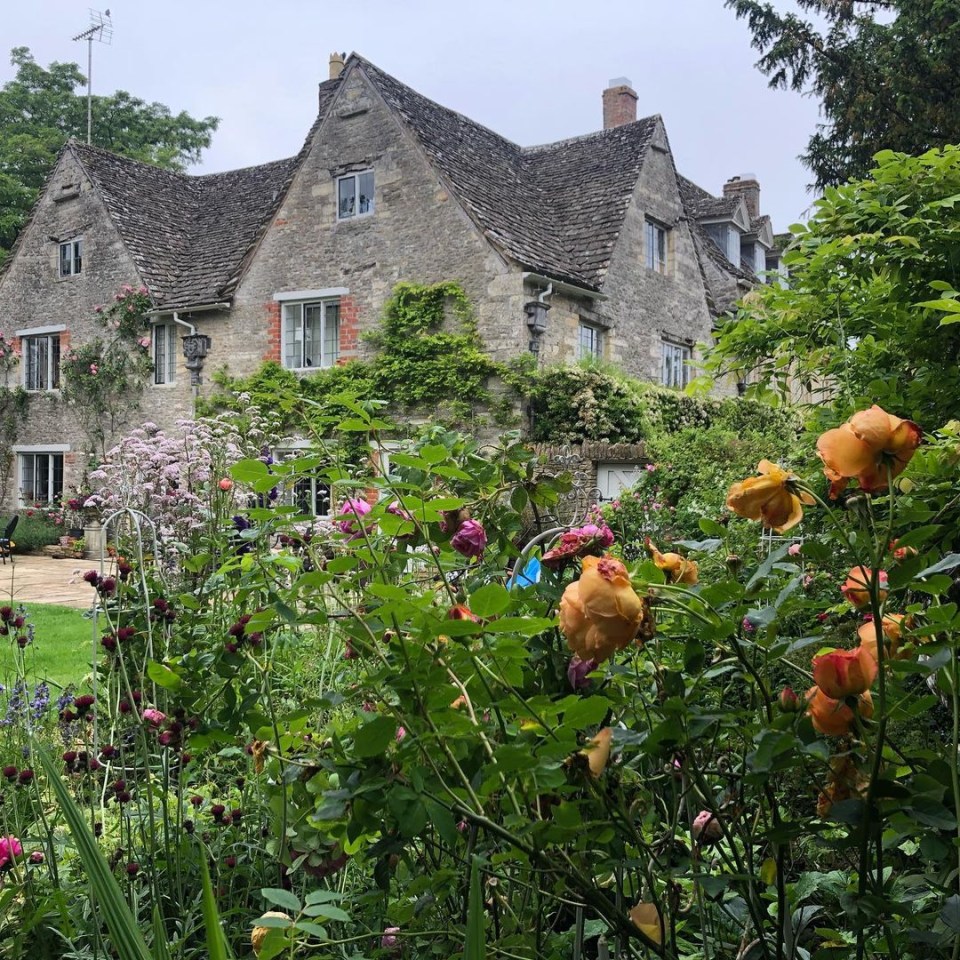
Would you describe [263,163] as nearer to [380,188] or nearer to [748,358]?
[380,188]

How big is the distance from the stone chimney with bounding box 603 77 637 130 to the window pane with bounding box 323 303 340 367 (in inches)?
320

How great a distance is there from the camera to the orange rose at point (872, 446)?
38.9 inches

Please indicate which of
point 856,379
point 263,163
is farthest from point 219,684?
point 263,163

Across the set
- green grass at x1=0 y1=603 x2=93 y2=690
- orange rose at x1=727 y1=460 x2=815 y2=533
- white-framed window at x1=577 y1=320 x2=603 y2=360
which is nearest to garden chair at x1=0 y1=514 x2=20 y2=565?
green grass at x1=0 y1=603 x2=93 y2=690

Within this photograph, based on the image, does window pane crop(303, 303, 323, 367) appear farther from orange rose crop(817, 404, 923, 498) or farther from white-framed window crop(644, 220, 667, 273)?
orange rose crop(817, 404, 923, 498)

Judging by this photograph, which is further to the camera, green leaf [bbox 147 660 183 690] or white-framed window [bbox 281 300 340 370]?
white-framed window [bbox 281 300 340 370]

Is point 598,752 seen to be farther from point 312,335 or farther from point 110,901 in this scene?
point 312,335

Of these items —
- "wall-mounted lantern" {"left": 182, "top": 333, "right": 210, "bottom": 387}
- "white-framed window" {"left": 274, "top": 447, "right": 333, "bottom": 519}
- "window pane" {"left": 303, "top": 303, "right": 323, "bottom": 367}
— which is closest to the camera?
"white-framed window" {"left": 274, "top": 447, "right": 333, "bottom": 519}

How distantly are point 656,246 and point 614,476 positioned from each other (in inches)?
261

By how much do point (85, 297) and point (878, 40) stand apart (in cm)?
1533

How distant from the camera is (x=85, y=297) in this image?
18.7 meters

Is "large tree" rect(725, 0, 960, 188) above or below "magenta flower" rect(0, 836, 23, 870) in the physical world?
above

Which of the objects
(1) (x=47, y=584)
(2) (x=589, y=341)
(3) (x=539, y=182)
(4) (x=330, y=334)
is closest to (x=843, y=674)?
(1) (x=47, y=584)

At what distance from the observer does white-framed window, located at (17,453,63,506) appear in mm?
19297
